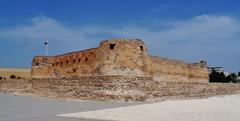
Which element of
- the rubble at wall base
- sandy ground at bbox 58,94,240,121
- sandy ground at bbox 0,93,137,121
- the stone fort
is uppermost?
the stone fort

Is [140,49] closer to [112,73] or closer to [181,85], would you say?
[112,73]

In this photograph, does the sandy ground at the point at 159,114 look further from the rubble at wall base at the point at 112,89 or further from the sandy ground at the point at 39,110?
the rubble at wall base at the point at 112,89

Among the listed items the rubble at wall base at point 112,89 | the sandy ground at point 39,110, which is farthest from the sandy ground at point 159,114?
the rubble at wall base at point 112,89

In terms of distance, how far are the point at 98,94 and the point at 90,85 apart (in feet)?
4.19

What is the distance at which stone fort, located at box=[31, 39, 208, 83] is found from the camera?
18234 millimetres

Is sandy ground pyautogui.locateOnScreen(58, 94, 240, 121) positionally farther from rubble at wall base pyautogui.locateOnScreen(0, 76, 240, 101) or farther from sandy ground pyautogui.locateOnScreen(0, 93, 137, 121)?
rubble at wall base pyautogui.locateOnScreen(0, 76, 240, 101)

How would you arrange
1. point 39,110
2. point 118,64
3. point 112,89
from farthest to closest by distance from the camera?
point 118,64 < point 112,89 < point 39,110

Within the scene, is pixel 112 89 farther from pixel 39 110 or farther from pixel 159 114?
pixel 159 114

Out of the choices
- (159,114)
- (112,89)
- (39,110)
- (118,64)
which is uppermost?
(118,64)

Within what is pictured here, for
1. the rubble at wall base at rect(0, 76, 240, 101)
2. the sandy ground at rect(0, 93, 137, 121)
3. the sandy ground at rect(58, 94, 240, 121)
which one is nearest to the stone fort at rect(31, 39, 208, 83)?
the rubble at wall base at rect(0, 76, 240, 101)

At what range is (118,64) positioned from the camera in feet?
59.5

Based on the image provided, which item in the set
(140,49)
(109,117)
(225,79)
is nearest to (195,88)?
(140,49)

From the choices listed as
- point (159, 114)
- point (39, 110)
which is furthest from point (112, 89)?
point (159, 114)

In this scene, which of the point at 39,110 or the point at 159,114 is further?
the point at 39,110
